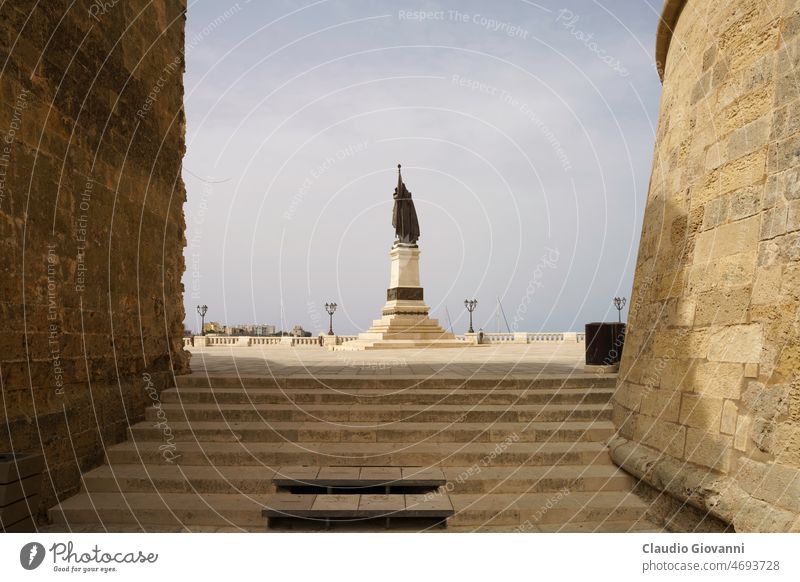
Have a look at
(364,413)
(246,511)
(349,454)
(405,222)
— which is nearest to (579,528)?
(349,454)

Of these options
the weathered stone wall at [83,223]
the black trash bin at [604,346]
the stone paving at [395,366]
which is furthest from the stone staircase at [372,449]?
the black trash bin at [604,346]

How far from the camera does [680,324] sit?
4816 millimetres

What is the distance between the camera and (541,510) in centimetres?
471

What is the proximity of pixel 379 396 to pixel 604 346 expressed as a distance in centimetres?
414

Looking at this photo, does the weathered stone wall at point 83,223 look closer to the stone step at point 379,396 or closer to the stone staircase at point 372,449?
the stone staircase at point 372,449

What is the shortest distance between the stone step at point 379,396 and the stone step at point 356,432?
19.1 inches

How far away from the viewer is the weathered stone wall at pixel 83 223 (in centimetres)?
432

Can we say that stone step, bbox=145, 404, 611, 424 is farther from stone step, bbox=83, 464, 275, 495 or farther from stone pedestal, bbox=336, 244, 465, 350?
stone pedestal, bbox=336, 244, 465, 350

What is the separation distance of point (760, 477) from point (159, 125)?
775 cm

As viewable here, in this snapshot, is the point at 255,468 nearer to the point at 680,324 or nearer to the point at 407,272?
the point at 680,324

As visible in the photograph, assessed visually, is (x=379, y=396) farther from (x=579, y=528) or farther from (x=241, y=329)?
(x=241, y=329)

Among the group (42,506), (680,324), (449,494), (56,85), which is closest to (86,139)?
(56,85)

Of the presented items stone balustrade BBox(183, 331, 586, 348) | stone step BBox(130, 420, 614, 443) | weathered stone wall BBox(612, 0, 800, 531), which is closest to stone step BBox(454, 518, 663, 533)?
weathered stone wall BBox(612, 0, 800, 531)

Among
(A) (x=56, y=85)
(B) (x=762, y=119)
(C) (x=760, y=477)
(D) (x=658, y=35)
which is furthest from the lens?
Answer: (D) (x=658, y=35)
